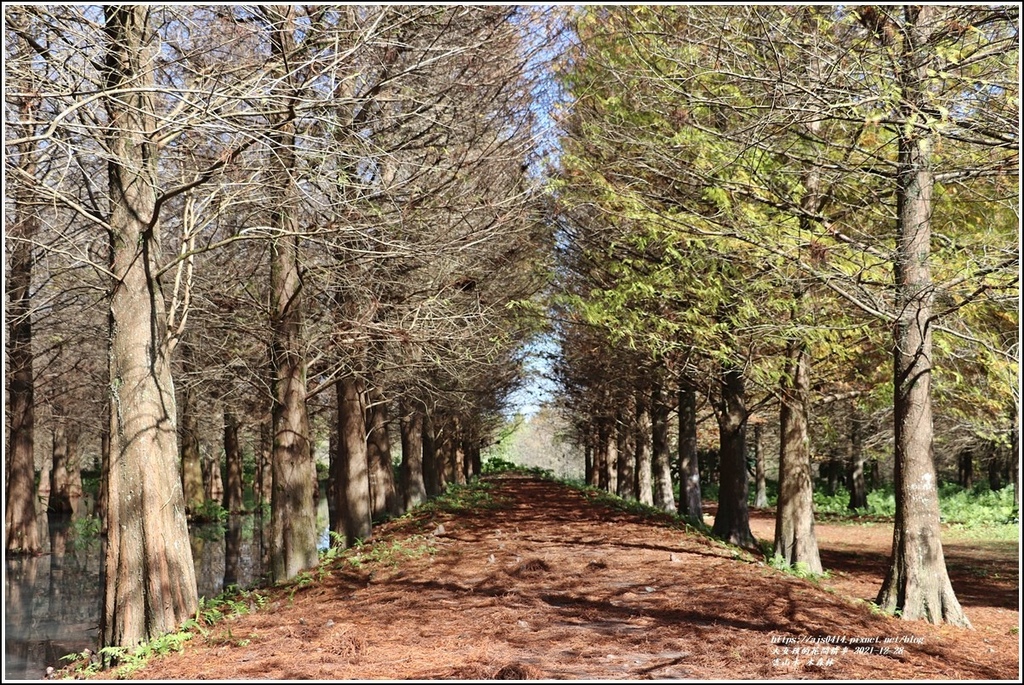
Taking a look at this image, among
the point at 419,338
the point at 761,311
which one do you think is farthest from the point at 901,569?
the point at 419,338

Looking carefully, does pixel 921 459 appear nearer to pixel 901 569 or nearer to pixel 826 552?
pixel 901 569

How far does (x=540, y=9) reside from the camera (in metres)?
11.2

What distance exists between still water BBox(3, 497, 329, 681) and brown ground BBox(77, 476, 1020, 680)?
117 inches

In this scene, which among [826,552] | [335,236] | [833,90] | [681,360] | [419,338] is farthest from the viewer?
[826,552]

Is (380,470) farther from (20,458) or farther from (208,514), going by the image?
(208,514)

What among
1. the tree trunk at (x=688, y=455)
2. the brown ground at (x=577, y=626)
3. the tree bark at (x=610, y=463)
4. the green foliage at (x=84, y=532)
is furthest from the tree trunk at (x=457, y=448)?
the brown ground at (x=577, y=626)

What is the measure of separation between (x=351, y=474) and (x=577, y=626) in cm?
900

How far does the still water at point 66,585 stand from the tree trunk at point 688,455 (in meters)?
8.10

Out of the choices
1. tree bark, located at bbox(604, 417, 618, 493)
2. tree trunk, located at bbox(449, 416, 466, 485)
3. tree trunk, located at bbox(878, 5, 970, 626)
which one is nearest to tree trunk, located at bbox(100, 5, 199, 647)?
tree trunk, located at bbox(878, 5, 970, 626)

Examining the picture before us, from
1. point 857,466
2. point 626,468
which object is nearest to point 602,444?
point 626,468

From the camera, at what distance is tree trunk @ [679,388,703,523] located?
19.1 metres

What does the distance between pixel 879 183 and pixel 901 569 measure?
4.43 m

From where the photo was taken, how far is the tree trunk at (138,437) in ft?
24.8

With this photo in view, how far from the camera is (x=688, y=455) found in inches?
763
